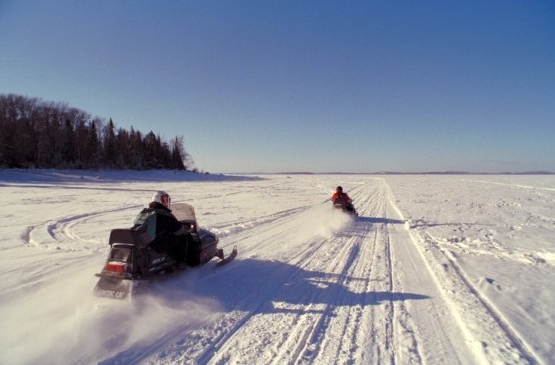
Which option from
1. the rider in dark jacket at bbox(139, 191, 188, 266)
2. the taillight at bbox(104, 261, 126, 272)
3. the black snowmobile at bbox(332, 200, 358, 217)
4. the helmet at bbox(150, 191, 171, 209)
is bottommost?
the black snowmobile at bbox(332, 200, 358, 217)

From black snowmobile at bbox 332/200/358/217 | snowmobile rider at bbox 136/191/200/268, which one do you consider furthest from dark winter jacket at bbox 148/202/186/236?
black snowmobile at bbox 332/200/358/217

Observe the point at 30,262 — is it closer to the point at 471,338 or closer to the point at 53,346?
the point at 53,346

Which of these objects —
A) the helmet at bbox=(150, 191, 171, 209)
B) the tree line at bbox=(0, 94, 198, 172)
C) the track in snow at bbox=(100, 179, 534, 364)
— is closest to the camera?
the track in snow at bbox=(100, 179, 534, 364)

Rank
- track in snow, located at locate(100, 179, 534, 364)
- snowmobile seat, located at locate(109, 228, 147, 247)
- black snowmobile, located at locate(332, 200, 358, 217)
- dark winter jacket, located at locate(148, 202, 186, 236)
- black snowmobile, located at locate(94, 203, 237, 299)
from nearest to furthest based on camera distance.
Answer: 1. track in snow, located at locate(100, 179, 534, 364)
2. black snowmobile, located at locate(94, 203, 237, 299)
3. snowmobile seat, located at locate(109, 228, 147, 247)
4. dark winter jacket, located at locate(148, 202, 186, 236)
5. black snowmobile, located at locate(332, 200, 358, 217)

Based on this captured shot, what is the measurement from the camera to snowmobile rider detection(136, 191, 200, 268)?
5121 millimetres

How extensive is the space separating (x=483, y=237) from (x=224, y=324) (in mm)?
9005

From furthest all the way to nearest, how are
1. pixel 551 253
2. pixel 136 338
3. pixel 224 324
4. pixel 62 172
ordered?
pixel 62 172
pixel 551 253
pixel 224 324
pixel 136 338

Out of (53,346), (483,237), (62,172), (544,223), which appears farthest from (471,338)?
(62,172)

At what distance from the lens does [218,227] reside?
11.0 meters

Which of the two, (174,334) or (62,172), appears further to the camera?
(62,172)

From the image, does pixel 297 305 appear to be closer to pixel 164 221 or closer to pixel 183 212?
pixel 164 221

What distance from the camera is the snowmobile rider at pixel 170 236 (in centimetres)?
512

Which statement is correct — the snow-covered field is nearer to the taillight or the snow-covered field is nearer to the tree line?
the taillight

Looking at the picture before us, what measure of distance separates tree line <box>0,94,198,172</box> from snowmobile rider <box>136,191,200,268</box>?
160 ft
